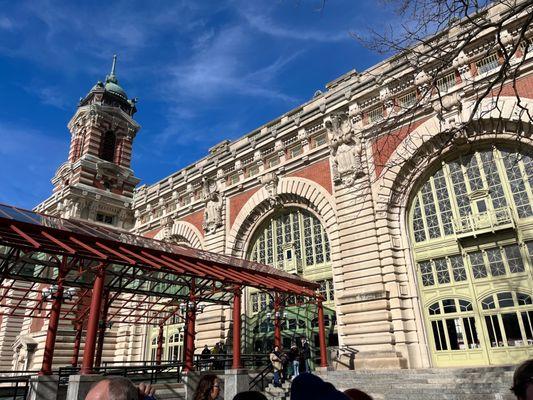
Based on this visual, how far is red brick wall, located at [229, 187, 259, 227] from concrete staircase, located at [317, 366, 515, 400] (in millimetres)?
14241

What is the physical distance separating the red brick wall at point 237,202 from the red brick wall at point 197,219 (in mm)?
3120

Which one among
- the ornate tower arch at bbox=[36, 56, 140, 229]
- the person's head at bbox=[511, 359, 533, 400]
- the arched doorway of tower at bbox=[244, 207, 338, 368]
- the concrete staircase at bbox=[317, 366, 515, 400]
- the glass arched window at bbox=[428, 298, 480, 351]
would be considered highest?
the ornate tower arch at bbox=[36, 56, 140, 229]

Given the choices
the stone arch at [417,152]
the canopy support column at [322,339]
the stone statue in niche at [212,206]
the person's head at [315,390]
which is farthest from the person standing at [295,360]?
the person's head at [315,390]

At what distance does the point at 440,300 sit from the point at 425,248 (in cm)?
240

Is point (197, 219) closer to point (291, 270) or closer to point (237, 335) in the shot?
point (291, 270)

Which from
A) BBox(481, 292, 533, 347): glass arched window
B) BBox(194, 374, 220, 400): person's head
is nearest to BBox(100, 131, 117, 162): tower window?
BBox(481, 292, 533, 347): glass arched window

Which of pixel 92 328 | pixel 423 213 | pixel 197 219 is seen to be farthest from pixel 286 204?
pixel 92 328

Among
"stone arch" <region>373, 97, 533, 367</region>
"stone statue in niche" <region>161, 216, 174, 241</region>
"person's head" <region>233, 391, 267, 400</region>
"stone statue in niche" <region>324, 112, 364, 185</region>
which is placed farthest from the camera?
"stone statue in niche" <region>161, 216, 174, 241</region>

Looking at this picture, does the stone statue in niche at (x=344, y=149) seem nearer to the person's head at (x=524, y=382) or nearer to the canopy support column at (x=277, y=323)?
the canopy support column at (x=277, y=323)

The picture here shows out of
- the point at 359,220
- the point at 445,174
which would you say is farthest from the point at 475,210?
the point at 359,220

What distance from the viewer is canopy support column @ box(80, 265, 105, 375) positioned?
11008 mm

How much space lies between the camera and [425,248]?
740 inches

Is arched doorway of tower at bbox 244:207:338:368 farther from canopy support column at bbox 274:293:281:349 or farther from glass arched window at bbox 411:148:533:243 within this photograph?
glass arched window at bbox 411:148:533:243

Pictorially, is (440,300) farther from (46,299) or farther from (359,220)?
(46,299)
